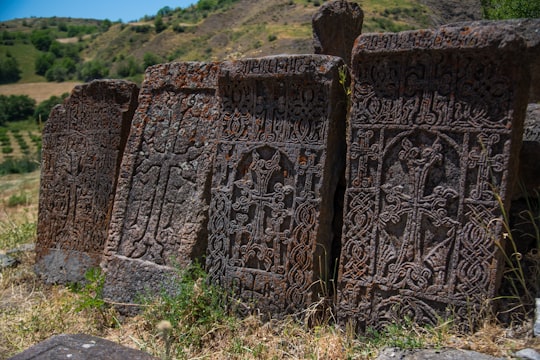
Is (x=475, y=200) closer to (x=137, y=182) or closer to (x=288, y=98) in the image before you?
(x=288, y=98)

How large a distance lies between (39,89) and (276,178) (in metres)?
50.8

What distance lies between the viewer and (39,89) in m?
49.3

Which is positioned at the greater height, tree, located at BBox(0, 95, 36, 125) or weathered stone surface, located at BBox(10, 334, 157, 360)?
tree, located at BBox(0, 95, 36, 125)

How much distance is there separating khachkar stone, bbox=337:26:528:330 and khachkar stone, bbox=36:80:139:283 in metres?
2.14

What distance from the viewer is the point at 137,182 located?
159 inches

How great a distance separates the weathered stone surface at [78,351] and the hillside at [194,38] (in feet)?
54.4

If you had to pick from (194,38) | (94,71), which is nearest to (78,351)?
(94,71)

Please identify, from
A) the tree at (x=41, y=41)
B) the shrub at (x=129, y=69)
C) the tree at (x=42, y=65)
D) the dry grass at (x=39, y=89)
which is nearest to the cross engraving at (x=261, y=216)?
the shrub at (x=129, y=69)

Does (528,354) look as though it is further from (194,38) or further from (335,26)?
(194,38)

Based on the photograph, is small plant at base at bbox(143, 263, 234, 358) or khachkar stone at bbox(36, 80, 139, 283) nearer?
small plant at base at bbox(143, 263, 234, 358)

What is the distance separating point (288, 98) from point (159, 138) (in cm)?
115

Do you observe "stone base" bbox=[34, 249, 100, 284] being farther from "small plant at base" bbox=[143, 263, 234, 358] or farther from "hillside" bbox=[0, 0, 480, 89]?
"hillside" bbox=[0, 0, 480, 89]

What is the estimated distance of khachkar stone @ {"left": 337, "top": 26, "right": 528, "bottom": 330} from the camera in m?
2.69

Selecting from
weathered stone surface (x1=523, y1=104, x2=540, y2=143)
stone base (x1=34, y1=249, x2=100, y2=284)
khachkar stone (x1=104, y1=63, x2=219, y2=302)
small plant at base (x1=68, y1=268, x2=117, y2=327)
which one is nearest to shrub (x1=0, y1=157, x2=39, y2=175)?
stone base (x1=34, y1=249, x2=100, y2=284)
